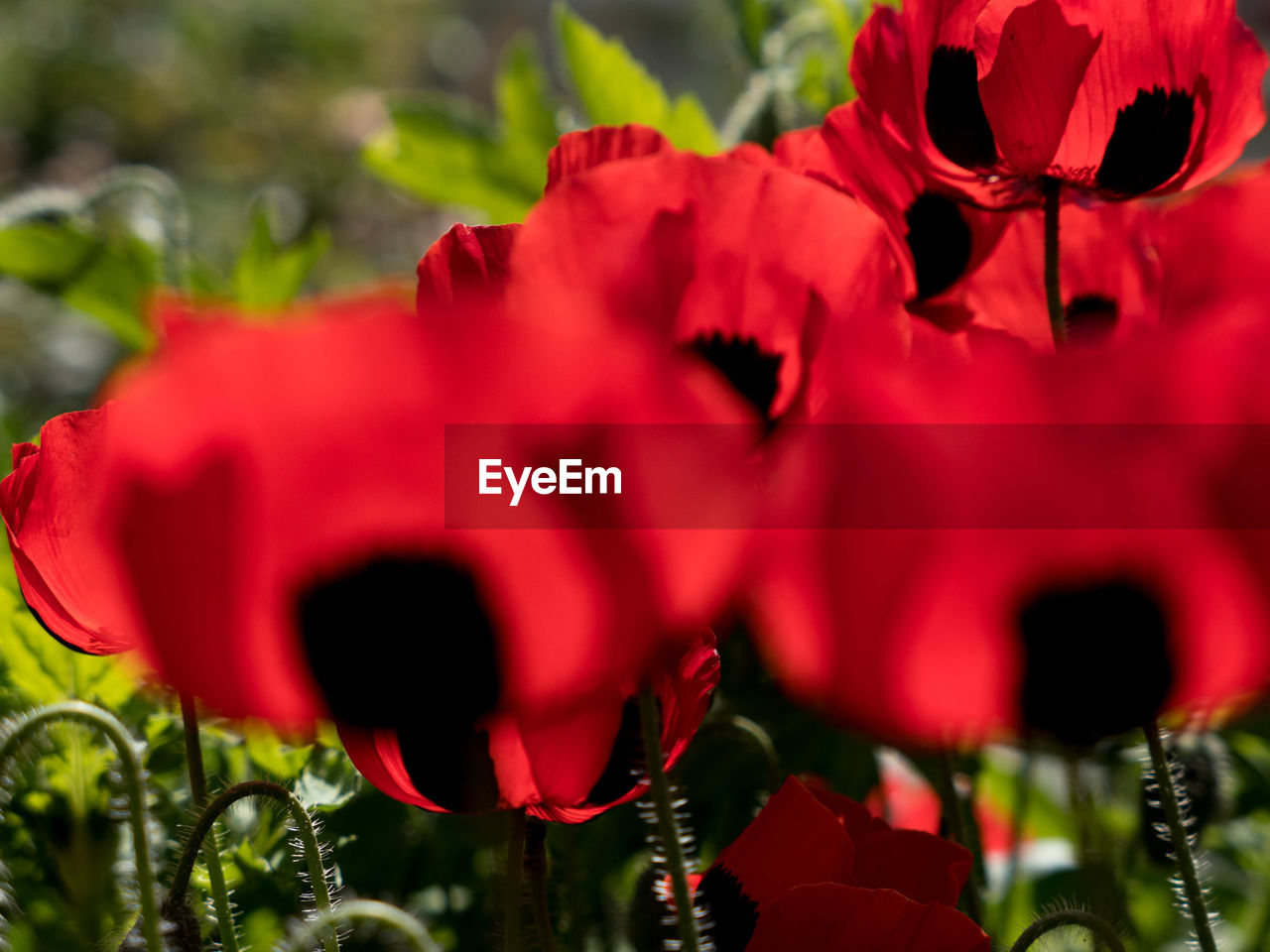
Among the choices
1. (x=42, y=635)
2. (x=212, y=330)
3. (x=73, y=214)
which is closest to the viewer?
(x=212, y=330)

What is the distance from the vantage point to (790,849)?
0.94 ft

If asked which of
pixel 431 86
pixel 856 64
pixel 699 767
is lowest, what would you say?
pixel 699 767

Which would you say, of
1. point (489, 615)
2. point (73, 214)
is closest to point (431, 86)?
point (73, 214)

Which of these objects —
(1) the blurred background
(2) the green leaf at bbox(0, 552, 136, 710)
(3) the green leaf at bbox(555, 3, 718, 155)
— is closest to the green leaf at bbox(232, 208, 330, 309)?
(3) the green leaf at bbox(555, 3, 718, 155)

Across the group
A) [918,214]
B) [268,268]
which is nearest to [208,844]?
[918,214]

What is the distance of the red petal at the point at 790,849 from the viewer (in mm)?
278

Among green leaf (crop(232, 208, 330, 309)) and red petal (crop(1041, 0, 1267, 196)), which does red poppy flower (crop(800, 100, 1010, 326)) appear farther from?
green leaf (crop(232, 208, 330, 309))

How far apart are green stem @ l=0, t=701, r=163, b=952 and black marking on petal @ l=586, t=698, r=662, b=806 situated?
9 cm

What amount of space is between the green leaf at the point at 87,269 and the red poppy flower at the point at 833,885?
45 cm

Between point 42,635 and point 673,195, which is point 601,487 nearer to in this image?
point 673,195

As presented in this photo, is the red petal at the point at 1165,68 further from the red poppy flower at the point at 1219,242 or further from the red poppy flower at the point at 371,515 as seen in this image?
the red poppy flower at the point at 371,515

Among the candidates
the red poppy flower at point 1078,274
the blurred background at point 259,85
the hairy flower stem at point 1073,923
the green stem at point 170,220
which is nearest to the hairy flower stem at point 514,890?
the hairy flower stem at point 1073,923

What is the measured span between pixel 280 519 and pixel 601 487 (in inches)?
1.6

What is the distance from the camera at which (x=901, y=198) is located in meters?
0.34
